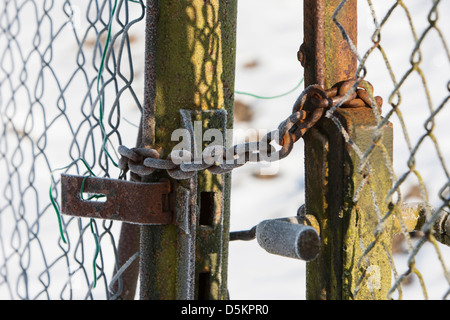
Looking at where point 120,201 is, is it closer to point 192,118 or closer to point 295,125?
point 192,118

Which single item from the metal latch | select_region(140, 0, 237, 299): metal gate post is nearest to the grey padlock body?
the metal latch

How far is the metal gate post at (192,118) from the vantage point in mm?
978

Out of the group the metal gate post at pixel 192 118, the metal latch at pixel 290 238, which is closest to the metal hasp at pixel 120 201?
the metal gate post at pixel 192 118

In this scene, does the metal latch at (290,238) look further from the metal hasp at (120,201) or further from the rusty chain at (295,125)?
the metal hasp at (120,201)

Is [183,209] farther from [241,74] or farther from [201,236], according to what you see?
[241,74]

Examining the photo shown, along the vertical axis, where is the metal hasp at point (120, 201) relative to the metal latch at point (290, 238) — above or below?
above

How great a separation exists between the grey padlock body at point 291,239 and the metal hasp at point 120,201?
214 mm

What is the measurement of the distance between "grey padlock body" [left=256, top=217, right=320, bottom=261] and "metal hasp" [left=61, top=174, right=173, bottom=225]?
0.21 meters

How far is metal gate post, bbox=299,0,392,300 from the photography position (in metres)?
0.81

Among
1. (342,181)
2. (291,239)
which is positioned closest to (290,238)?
(291,239)

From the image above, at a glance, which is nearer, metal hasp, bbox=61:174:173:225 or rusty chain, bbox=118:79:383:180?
rusty chain, bbox=118:79:383:180

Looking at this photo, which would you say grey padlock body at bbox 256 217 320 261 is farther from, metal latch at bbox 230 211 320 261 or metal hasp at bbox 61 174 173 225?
metal hasp at bbox 61 174 173 225

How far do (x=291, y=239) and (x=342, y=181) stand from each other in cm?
10

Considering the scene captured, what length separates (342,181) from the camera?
Answer: 0.82 meters
